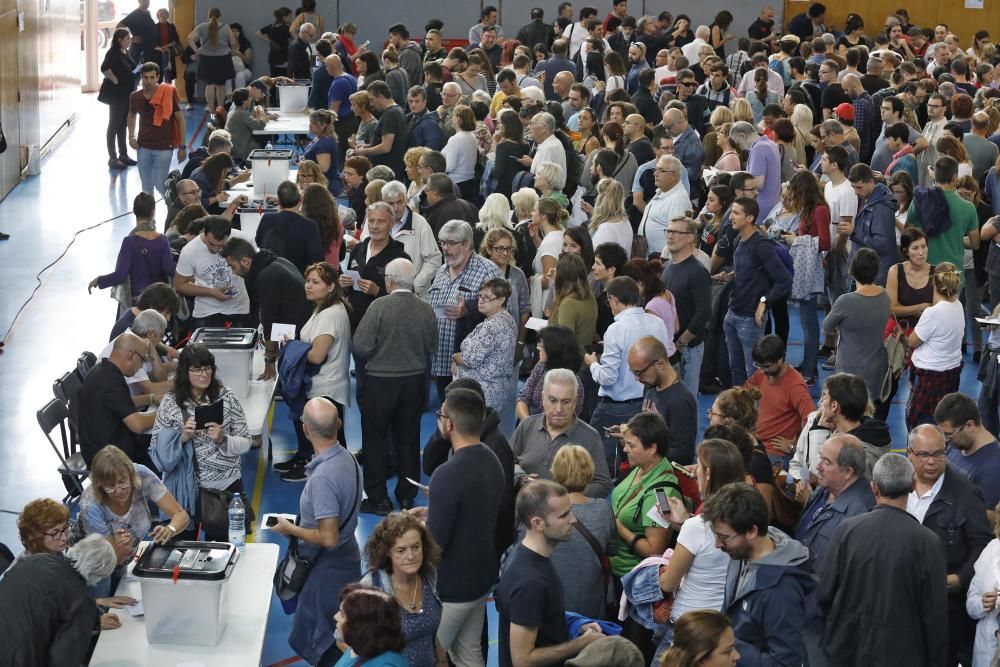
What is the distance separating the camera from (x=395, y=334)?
7453 millimetres

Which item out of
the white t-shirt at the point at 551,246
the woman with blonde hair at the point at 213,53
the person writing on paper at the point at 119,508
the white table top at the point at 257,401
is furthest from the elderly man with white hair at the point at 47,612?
the woman with blonde hair at the point at 213,53

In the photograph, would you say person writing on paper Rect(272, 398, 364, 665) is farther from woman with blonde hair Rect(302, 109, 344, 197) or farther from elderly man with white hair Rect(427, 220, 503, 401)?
woman with blonde hair Rect(302, 109, 344, 197)

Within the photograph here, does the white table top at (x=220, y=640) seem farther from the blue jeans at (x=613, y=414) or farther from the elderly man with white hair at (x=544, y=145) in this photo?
the elderly man with white hair at (x=544, y=145)

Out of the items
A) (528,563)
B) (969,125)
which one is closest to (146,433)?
(528,563)

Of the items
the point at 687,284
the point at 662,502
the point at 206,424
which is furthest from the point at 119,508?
the point at 687,284

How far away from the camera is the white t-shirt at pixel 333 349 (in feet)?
25.0

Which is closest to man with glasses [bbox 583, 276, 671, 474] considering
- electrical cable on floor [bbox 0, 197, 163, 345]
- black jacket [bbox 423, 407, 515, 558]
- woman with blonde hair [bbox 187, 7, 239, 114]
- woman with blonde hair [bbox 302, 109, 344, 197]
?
black jacket [bbox 423, 407, 515, 558]

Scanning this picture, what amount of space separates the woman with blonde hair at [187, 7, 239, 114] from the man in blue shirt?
1403 centimetres

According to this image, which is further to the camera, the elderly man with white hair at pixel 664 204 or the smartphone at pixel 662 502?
the elderly man with white hair at pixel 664 204

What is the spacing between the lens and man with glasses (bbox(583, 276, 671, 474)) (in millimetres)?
7148

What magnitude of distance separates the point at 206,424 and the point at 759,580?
3.20m

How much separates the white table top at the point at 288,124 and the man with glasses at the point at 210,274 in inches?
230

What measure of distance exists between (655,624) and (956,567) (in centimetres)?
143

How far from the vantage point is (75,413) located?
7.13 metres
